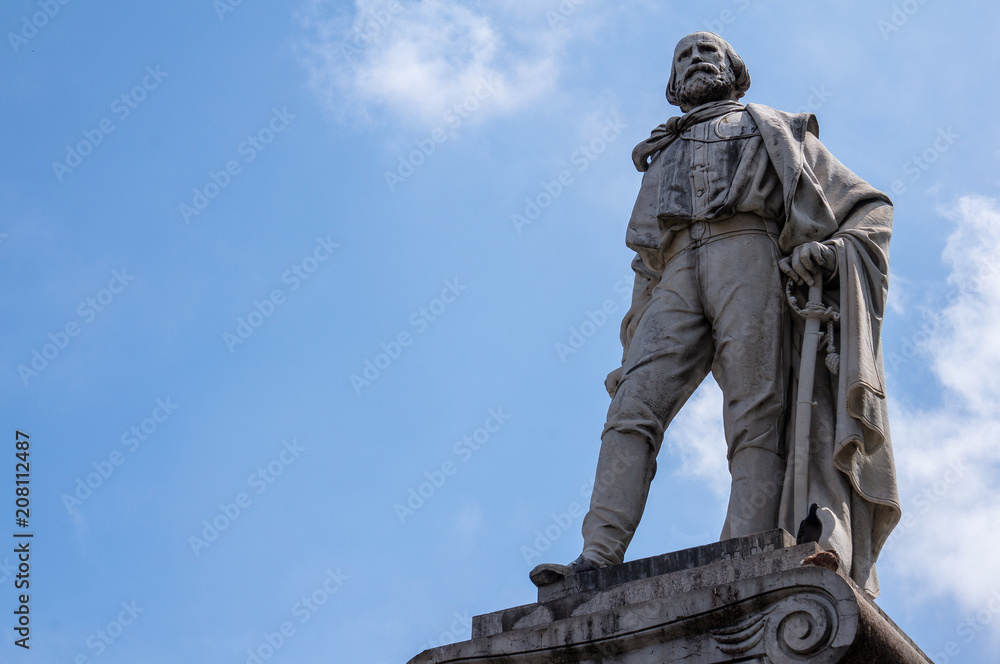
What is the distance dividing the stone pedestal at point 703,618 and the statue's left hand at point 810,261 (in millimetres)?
2265

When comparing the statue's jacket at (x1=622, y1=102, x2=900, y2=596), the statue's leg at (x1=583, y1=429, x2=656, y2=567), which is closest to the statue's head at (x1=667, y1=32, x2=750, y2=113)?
the statue's jacket at (x1=622, y1=102, x2=900, y2=596)

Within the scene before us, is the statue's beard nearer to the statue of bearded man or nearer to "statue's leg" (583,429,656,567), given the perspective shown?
the statue of bearded man

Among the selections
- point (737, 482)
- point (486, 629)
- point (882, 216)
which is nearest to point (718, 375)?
point (737, 482)

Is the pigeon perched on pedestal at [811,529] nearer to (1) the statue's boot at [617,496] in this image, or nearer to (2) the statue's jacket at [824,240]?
(2) the statue's jacket at [824,240]

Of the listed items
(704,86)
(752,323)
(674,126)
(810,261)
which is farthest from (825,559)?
(704,86)

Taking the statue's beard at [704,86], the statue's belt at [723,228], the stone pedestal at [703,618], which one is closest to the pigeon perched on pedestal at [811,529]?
the stone pedestal at [703,618]

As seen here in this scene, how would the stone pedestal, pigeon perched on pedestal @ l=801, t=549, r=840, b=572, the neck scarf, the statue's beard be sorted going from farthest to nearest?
the statue's beard < the neck scarf < pigeon perched on pedestal @ l=801, t=549, r=840, b=572 < the stone pedestal

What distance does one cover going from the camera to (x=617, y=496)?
353 inches

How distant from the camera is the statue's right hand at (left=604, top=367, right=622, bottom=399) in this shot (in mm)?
9741

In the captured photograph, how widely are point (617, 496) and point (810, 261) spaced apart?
2004 millimetres

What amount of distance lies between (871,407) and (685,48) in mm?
3314

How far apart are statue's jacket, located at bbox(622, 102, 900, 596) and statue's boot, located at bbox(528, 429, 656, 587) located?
88 centimetres

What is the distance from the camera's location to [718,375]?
31.4 feet

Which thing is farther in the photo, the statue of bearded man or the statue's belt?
the statue's belt
